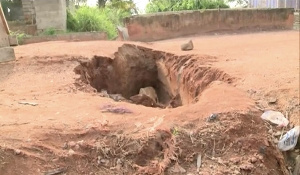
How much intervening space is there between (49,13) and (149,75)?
579 cm

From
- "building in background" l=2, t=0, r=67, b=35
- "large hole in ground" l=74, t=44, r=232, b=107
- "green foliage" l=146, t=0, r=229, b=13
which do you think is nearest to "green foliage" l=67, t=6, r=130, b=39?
"building in background" l=2, t=0, r=67, b=35

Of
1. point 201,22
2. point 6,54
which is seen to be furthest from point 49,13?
point 6,54

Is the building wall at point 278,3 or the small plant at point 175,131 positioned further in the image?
the building wall at point 278,3

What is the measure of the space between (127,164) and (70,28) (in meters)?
11.5

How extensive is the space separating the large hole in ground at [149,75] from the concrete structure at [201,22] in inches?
102

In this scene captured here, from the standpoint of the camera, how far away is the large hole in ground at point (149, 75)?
6.72 metres

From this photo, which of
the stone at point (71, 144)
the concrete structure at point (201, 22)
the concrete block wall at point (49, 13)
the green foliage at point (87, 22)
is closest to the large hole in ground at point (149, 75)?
the concrete structure at point (201, 22)

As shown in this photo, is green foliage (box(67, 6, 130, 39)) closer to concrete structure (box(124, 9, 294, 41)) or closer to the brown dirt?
concrete structure (box(124, 9, 294, 41))

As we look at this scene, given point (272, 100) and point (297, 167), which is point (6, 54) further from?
point (297, 167)

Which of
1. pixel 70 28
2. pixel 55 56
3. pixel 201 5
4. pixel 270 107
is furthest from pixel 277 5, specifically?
pixel 270 107

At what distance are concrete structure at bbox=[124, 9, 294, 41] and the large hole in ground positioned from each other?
2.60m

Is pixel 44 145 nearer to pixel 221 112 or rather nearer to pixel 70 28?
pixel 221 112

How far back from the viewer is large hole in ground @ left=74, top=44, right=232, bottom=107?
6.72 meters

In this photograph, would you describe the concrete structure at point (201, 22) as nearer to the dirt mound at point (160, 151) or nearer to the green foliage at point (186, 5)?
the green foliage at point (186, 5)
